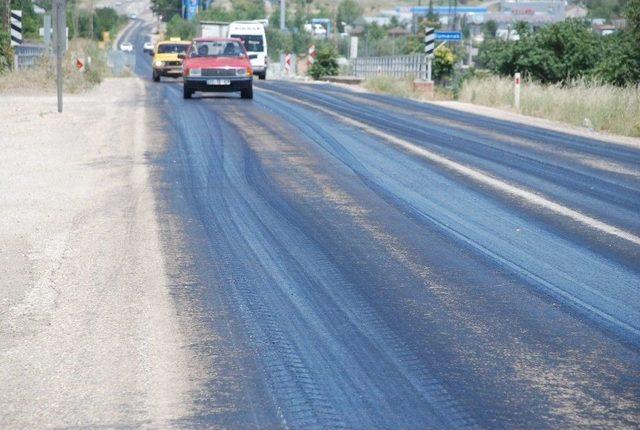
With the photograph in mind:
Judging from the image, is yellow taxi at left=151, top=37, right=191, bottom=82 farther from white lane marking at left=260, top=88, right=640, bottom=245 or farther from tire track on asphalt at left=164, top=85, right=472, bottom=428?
tire track on asphalt at left=164, top=85, right=472, bottom=428

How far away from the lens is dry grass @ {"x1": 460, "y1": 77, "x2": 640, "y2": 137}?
2570cm

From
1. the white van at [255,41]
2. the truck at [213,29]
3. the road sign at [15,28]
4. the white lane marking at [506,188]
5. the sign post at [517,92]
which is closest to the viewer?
the white lane marking at [506,188]

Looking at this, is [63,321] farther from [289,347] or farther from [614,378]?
[614,378]

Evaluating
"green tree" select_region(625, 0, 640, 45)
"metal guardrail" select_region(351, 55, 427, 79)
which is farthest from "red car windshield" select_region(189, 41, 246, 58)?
"metal guardrail" select_region(351, 55, 427, 79)

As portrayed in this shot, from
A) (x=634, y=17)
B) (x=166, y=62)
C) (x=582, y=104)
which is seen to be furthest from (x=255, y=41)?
(x=582, y=104)

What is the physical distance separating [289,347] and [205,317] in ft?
2.84

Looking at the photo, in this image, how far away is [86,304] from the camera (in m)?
7.66

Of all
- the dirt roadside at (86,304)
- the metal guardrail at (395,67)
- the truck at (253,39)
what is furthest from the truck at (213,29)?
the dirt roadside at (86,304)

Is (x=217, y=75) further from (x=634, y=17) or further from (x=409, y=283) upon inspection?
(x=409, y=283)

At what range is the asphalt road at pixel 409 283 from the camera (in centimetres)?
575

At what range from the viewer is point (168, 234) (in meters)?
10.2

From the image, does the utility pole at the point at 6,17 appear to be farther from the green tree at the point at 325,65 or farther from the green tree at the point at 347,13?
the green tree at the point at 347,13

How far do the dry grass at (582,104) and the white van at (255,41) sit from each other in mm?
22018

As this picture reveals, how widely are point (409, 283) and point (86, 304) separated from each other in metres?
2.33
